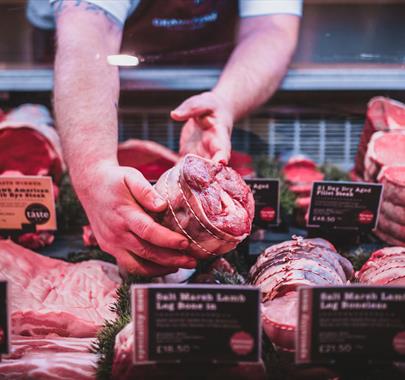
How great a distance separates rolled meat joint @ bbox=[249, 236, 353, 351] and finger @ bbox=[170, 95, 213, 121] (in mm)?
591

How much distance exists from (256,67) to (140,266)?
134cm

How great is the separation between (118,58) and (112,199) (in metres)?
0.64

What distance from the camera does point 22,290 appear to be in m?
1.86

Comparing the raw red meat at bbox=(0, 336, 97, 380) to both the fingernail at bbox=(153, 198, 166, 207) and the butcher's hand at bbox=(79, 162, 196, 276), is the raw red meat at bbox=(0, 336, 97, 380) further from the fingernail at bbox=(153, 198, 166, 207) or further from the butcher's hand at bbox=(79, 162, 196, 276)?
the fingernail at bbox=(153, 198, 166, 207)

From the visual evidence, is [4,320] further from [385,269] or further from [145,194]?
[385,269]

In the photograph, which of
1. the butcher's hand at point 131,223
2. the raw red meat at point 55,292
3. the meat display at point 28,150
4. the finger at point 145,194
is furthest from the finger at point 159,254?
the meat display at point 28,150

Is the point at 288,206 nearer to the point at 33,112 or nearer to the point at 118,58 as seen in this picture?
the point at 118,58

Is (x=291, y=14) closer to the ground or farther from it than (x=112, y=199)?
farther from it

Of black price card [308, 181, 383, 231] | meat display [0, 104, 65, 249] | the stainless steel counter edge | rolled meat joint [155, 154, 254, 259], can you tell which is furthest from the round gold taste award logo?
black price card [308, 181, 383, 231]

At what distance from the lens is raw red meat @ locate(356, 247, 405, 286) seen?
1602 mm

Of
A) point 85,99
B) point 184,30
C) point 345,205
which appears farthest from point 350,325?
point 184,30

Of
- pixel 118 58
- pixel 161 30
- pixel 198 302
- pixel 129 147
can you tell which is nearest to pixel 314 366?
pixel 198 302

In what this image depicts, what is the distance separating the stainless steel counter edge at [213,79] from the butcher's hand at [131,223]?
875 mm

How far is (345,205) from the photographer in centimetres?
212
